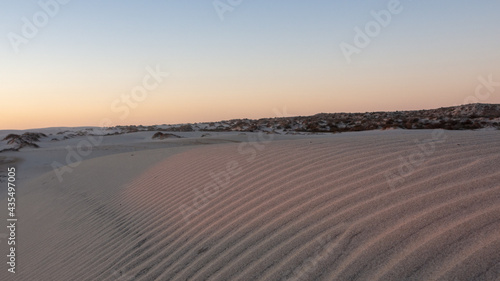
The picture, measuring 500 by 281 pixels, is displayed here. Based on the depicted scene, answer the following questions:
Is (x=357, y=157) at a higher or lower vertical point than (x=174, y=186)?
higher

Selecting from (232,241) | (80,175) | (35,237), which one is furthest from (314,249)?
(80,175)

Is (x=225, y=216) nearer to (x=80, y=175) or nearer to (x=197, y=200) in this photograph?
(x=197, y=200)

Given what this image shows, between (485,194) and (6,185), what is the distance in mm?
13742

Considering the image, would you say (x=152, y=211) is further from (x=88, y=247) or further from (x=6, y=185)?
(x=6, y=185)

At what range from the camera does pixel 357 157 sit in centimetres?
450

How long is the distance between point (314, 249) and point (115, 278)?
1856 mm

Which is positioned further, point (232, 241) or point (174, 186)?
point (174, 186)

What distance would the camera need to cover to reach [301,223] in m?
3.08

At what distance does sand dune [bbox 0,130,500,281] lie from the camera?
224 centimetres

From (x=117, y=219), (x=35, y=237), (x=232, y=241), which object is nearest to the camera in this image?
(x=232, y=241)

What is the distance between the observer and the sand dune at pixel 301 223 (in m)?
2.24

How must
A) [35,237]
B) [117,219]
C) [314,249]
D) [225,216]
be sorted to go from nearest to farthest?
[314,249] → [225,216] → [117,219] → [35,237]

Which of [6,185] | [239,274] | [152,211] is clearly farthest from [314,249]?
[6,185]

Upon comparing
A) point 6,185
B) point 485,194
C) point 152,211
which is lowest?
point 6,185
